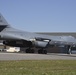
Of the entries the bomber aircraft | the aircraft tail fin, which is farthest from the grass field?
the aircraft tail fin

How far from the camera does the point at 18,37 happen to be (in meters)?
46.1

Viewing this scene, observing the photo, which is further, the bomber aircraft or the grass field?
the bomber aircraft

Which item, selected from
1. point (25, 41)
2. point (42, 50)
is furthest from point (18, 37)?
point (42, 50)

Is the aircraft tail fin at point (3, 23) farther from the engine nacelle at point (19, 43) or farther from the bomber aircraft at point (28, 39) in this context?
the engine nacelle at point (19, 43)

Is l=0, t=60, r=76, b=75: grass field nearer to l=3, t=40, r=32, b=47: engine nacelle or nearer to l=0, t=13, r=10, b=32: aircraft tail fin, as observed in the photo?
l=3, t=40, r=32, b=47: engine nacelle

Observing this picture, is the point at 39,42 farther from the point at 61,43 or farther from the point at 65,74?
the point at 65,74

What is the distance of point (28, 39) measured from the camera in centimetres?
4584

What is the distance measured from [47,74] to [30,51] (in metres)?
34.9

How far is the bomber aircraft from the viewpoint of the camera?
148 ft

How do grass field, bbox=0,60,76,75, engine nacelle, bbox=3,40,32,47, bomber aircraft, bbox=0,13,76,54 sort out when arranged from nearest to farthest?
grass field, bbox=0,60,76,75, bomber aircraft, bbox=0,13,76,54, engine nacelle, bbox=3,40,32,47

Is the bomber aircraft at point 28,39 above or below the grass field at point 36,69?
above

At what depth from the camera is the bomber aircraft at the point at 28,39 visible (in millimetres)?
45188

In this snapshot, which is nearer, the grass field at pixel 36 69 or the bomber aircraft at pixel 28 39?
the grass field at pixel 36 69

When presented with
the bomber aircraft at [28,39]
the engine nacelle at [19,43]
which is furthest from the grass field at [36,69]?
the engine nacelle at [19,43]
